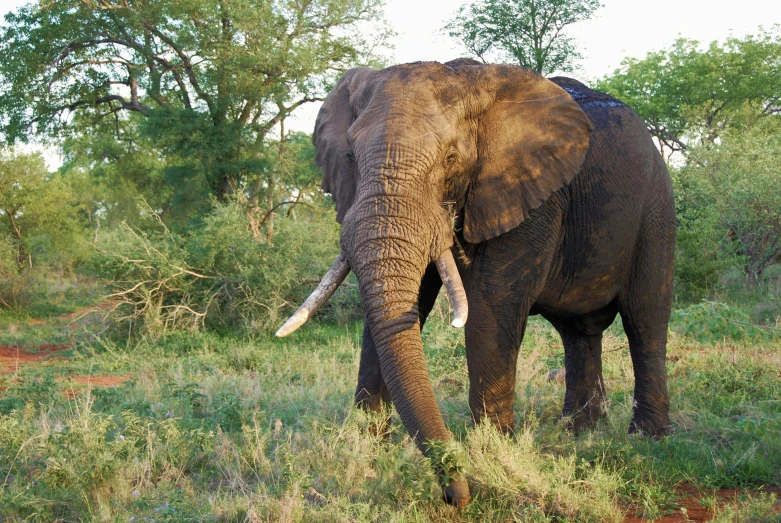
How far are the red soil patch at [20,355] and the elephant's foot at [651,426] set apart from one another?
7231 mm

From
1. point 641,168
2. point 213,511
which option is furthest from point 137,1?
point 213,511

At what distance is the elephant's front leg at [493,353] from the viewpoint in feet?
15.3

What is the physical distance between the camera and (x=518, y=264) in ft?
15.4

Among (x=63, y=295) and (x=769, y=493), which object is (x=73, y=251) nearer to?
(x=63, y=295)

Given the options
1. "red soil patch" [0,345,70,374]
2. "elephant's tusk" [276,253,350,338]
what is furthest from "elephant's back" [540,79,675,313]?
"red soil patch" [0,345,70,374]

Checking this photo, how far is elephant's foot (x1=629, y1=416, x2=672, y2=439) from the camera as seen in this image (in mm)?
5621

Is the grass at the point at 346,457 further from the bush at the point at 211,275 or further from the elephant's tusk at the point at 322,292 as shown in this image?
the bush at the point at 211,275

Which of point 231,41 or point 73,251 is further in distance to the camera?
point 73,251

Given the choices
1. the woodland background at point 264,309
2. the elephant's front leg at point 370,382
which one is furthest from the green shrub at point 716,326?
the elephant's front leg at point 370,382

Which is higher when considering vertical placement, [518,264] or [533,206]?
[533,206]

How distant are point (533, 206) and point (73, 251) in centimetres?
2089

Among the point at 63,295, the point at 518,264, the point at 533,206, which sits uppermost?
the point at 533,206

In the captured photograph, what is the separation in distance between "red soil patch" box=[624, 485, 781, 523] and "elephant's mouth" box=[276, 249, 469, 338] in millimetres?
1342

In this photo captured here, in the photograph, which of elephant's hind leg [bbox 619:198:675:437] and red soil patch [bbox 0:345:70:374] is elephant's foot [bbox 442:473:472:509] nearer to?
elephant's hind leg [bbox 619:198:675:437]
